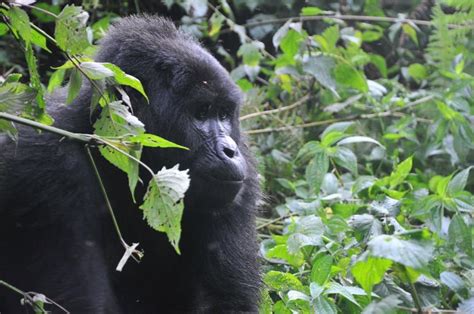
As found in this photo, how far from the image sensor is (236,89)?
11.5 feet

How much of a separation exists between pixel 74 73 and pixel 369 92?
2.88 meters

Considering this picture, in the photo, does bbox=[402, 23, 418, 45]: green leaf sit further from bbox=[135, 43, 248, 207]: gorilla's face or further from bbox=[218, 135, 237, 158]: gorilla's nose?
bbox=[218, 135, 237, 158]: gorilla's nose

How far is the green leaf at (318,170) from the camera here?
3.88 m

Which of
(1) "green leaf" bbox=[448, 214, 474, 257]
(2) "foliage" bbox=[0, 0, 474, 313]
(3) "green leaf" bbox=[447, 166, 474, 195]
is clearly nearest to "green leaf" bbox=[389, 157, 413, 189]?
(2) "foliage" bbox=[0, 0, 474, 313]

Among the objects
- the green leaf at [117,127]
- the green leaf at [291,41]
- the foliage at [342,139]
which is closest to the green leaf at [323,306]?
the foliage at [342,139]

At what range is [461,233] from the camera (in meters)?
3.20

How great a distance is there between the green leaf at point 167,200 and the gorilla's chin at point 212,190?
101cm

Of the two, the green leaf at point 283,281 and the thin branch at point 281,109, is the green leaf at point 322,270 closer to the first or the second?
the green leaf at point 283,281

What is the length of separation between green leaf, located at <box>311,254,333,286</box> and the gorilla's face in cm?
50

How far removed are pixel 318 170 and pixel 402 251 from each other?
187 centimetres

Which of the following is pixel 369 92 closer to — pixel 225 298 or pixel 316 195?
pixel 316 195

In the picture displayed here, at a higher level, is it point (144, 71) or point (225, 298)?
point (144, 71)

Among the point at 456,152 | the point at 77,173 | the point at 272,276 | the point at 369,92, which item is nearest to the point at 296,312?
the point at 272,276

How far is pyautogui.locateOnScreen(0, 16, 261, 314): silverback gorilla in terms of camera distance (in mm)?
3021
